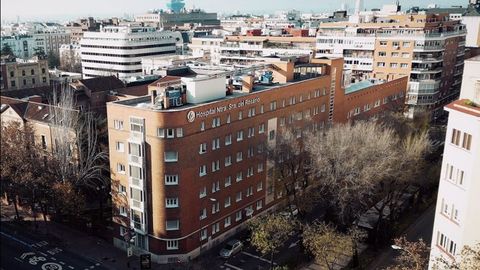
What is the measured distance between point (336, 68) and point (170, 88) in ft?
96.4

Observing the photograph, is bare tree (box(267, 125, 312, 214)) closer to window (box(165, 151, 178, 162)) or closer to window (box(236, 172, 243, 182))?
window (box(236, 172, 243, 182))

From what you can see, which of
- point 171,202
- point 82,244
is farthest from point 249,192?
point 82,244

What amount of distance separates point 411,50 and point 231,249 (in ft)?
212

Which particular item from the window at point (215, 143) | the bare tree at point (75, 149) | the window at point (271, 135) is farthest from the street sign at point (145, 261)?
the window at point (271, 135)

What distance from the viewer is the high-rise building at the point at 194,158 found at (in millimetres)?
43875

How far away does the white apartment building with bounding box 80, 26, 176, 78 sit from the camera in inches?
5207

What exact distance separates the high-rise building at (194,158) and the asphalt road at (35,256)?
4.90 metres

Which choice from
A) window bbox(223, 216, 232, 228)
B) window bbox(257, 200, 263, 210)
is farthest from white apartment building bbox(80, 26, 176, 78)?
window bbox(223, 216, 232, 228)

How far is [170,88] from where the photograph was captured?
4562 cm

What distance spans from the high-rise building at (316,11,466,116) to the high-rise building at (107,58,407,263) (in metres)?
43.9

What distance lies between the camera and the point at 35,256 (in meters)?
47.8

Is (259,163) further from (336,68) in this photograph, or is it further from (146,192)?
(336,68)

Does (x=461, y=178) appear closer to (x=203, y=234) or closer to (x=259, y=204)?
(x=203, y=234)

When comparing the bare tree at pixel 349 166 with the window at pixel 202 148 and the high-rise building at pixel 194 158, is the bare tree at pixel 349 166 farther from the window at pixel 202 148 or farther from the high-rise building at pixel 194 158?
the window at pixel 202 148
